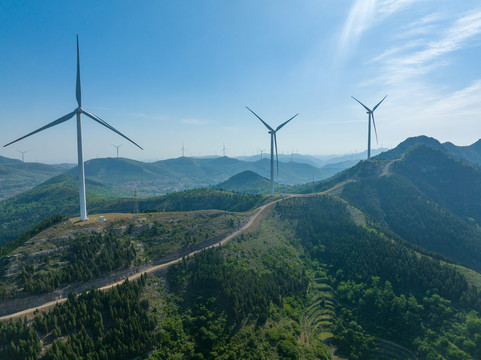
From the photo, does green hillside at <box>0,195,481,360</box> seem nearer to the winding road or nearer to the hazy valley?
the hazy valley

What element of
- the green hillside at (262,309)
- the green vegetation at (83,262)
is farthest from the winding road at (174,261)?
the green vegetation at (83,262)

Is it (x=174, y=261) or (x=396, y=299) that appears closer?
(x=396, y=299)

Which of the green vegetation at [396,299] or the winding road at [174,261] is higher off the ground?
the winding road at [174,261]

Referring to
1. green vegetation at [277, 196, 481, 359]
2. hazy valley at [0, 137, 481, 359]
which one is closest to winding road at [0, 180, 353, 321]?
hazy valley at [0, 137, 481, 359]

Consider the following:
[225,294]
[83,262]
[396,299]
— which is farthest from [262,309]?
[83,262]

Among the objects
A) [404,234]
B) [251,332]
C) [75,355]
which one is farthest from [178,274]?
[404,234]

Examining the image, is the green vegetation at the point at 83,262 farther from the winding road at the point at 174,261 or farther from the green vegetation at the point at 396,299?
the green vegetation at the point at 396,299

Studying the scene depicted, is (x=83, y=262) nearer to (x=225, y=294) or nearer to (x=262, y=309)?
(x=225, y=294)

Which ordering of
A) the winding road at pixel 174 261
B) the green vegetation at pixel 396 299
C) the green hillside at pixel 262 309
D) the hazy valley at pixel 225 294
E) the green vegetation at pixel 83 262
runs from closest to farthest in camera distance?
the green hillside at pixel 262 309, the winding road at pixel 174 261, the hazy valley at pixel 225 294, the green vegetation at pixel 83 262, the green vegetation at pixel 396 299

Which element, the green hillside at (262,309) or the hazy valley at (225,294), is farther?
the hazy valley at (225,294)

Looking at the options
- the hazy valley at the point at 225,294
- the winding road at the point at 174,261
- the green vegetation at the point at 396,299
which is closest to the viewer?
the winding road at the point at 174,261

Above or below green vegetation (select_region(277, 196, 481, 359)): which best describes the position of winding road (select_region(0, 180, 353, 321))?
above
